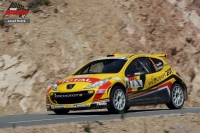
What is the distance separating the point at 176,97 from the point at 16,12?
8.31 metres

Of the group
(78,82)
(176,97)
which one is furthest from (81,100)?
(176,97)

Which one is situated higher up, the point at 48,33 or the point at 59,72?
the point at 48,33

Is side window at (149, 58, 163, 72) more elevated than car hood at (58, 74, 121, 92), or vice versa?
side window at (149, 58, 163, 72)

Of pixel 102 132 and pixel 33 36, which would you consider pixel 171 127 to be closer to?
pixel 102 132

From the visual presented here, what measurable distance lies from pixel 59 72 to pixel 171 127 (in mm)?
8789

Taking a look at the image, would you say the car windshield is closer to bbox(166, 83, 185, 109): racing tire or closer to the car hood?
the car hood

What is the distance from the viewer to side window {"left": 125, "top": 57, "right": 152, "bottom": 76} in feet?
53.0

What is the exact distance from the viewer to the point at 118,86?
50.6 feet

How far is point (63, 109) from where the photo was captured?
15.5 m

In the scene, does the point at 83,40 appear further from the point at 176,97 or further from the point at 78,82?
the point at 78,82

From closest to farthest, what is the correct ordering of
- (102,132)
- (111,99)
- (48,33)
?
(102,132) → (111,99) → (48,33)

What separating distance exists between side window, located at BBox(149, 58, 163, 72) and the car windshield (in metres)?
1.21

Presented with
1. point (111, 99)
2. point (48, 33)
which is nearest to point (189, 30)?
point (48, 33)

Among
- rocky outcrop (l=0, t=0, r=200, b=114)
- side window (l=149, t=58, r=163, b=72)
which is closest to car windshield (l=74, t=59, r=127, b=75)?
side window (l=149, t=58, r=163, b=72)
